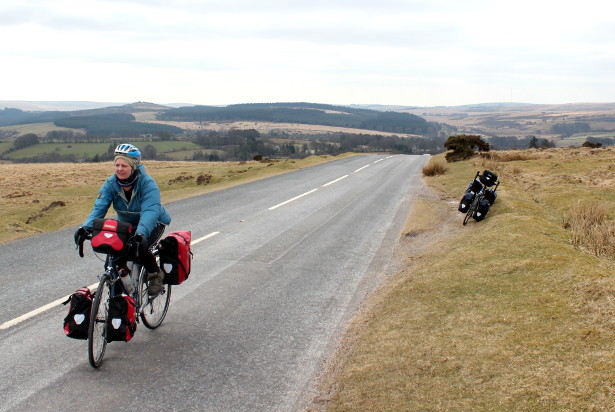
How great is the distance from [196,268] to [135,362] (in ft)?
12.4

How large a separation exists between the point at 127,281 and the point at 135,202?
91 cm

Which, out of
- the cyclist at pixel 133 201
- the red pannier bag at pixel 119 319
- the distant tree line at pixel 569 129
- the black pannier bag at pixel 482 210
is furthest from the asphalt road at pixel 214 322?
the distant tree line at pixel 569 129

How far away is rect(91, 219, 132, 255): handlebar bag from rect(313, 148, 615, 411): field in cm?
253

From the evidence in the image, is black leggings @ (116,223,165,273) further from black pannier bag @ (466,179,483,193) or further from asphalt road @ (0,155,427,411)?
black pannier bag @ (466,179,483,193)

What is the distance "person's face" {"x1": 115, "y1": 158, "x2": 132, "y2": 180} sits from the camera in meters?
5.40

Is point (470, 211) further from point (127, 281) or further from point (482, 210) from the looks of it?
point (127, 281)

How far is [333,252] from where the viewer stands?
10586mm

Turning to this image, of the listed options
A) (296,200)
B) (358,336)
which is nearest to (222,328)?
(358,336)

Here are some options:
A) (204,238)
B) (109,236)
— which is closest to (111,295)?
(109,236)

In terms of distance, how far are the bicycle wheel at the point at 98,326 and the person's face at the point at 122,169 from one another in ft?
3.61

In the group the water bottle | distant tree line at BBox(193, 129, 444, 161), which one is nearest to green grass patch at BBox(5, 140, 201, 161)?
distant tree line at BBox(193, 129, 444, 161)

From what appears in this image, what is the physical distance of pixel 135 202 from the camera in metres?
5.73

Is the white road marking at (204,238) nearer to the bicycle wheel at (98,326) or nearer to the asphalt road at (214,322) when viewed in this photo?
the asphalt road at (214,322)

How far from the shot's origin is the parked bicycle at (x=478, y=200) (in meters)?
12.8
